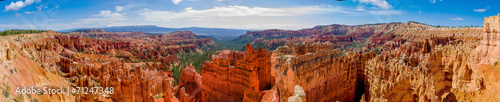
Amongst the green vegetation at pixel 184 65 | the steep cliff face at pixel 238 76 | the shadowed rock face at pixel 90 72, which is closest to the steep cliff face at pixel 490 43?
the steep cliff face at pixel 238 76

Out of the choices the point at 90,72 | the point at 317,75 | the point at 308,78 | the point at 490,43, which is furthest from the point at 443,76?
the point at 90,72

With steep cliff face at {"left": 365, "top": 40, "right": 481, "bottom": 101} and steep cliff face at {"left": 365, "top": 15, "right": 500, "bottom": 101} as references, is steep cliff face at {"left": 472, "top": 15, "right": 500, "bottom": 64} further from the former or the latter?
steep cliff face at {"left": 365, "top": 40, "right": 481, "bottom": 101}

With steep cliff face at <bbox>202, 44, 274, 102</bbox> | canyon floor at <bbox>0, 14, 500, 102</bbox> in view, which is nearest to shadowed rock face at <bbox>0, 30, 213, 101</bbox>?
canyon floor at <bbox>0, 14, 500, 102</bbox>

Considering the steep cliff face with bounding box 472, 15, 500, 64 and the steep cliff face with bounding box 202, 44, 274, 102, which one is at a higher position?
the steep cliff face with bounding box 472, 15, 500, 64

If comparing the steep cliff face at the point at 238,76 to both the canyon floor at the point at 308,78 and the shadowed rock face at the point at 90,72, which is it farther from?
the shadowed rock face at the point at 90,72

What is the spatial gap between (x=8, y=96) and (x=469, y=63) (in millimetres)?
33065

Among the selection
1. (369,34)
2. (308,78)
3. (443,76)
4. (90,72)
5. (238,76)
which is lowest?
(90,72)

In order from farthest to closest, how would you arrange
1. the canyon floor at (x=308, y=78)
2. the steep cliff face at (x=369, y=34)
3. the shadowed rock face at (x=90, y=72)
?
the steep cliff face at (x=369, y=34) < the shadowed rock face at (x=90, y=72) < the canyon floor at (x=308, y=78)

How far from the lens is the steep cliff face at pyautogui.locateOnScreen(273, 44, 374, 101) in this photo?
32.7 feet

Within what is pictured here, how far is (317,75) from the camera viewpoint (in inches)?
445

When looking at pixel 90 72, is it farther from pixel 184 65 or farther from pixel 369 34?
pixel 369 34

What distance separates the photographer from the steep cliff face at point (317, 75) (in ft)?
32.7

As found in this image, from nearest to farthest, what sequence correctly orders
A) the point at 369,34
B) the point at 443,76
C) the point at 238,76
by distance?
the point at 238,76 < the point at 443,76 < the point at 369,34

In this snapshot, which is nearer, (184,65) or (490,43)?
(490,43)
